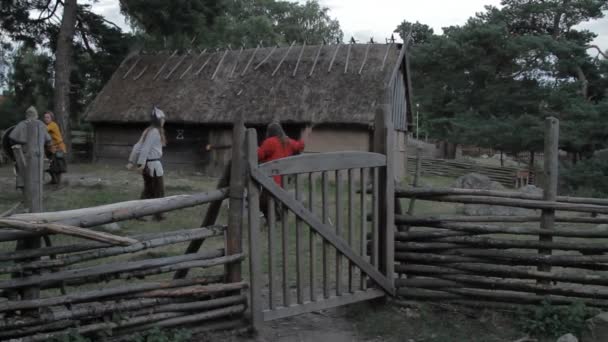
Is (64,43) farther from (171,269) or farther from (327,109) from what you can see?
(171,269)

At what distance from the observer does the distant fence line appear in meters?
24.0

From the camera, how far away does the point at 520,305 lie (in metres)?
5.00

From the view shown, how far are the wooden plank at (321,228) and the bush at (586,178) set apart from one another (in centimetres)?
1145

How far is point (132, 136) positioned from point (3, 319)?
17193 mm

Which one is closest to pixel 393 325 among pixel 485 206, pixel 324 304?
pixel 324 304

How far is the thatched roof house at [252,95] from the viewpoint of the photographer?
1742 centimetres

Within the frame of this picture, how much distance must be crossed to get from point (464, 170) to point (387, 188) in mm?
22169

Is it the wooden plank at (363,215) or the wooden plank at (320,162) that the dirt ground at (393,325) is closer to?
the wooden plank at (363,215)

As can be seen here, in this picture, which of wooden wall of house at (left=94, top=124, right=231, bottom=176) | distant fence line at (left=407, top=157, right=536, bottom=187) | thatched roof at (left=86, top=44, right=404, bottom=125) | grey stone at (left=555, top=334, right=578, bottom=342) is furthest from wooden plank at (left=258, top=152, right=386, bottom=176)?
distant fence line at (left=407, top=157, right=536, bottom=187)

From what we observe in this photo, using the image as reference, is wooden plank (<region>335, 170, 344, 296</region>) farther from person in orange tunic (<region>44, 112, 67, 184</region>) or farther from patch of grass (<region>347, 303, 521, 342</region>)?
person in orange tunic (<region>44, 112, 67, 184</region>)

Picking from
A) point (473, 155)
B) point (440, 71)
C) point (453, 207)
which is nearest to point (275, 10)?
point (473, 155)

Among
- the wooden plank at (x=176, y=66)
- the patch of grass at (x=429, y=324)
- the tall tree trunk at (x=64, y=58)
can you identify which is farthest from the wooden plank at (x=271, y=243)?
the wooden plank at (x=176, y=66)

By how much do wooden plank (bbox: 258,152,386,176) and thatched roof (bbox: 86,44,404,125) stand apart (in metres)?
11.8

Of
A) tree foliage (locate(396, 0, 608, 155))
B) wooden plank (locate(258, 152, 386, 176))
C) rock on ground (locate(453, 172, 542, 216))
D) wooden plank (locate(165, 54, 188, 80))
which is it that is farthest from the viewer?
wooden plank (locate(165, 54, 188, 80))
